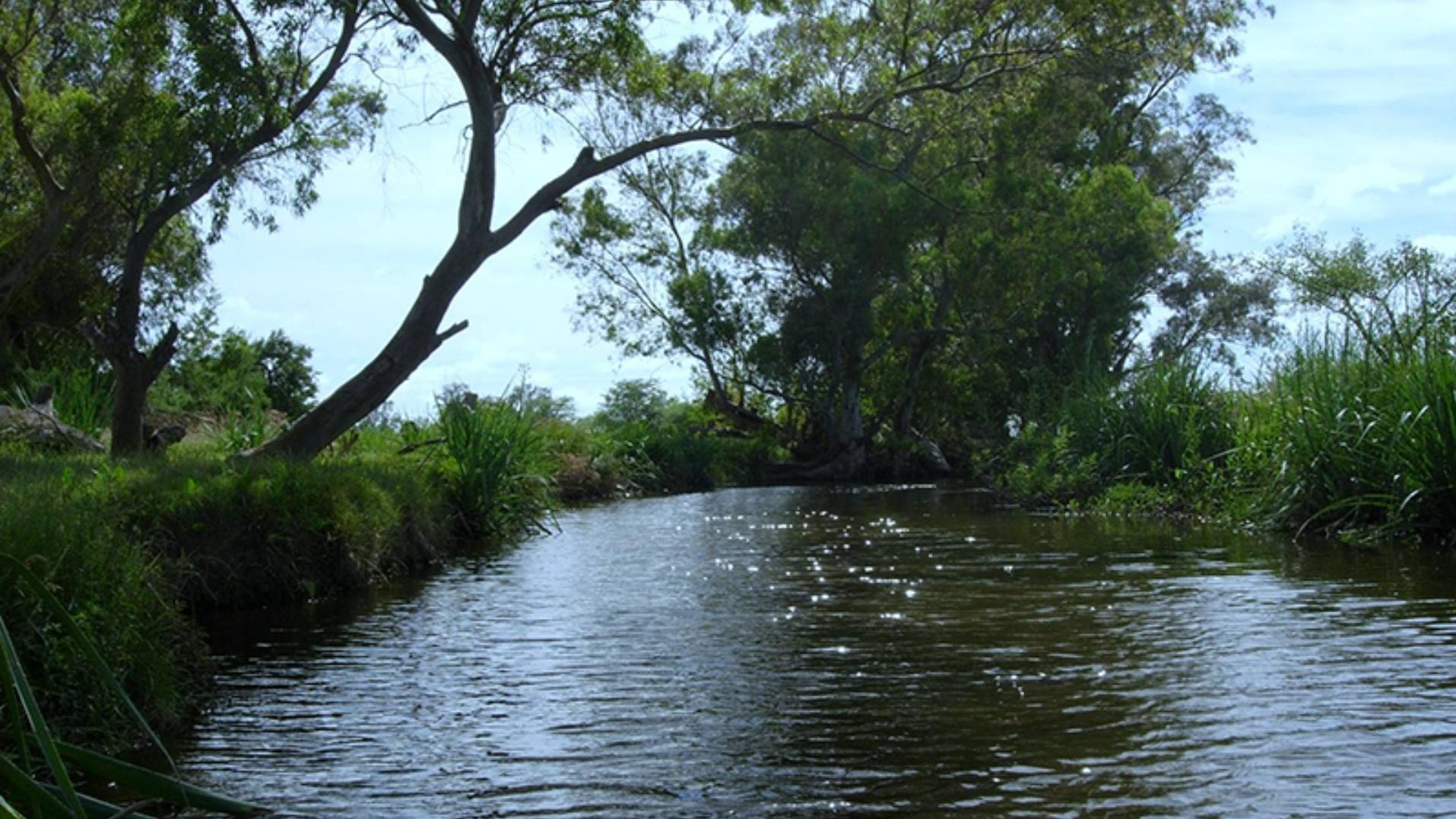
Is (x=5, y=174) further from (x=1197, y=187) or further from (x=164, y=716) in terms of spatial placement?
(x=1197, y=187)

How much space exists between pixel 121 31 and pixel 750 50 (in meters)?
12.4

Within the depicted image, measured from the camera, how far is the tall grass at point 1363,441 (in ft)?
38.0

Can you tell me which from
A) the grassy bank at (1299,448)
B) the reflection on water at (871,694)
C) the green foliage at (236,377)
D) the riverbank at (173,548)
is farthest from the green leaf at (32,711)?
the green foliage at (236,377)

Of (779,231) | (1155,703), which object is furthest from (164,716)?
(779,231)

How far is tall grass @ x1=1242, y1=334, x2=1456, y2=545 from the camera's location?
1159cm

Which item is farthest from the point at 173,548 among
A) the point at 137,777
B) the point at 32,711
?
the point at 32,711

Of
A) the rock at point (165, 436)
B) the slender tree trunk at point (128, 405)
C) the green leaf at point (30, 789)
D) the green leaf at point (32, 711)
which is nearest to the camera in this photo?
the green leaf at point (32, 711)

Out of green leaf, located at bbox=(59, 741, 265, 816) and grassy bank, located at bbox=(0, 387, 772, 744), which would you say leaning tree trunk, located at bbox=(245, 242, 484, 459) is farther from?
green leaf, located at bbox=(59, 741, 265, 816)

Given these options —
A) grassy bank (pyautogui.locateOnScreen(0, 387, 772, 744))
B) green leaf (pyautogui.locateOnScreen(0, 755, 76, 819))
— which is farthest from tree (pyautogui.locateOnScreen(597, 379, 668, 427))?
green leaf (pyautogui.locateOnScreen(0, 755, 76, 819))

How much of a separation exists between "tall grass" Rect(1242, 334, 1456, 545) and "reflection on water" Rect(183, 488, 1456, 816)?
89 centimetres

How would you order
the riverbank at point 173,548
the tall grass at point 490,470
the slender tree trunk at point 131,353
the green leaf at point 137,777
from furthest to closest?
the tall grass at point 490,470 < the slender tree trunk at point 131,353 < the riverbank at point 173,548 < the green leaf at point 137,777

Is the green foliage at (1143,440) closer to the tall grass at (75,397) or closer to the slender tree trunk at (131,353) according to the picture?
the slender tree trunk at (131,353)

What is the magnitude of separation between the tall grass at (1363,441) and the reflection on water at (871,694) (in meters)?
0.89

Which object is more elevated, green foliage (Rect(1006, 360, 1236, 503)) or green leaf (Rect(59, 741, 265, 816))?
green foliage (Rect(1006, 360, 1236, 503))
